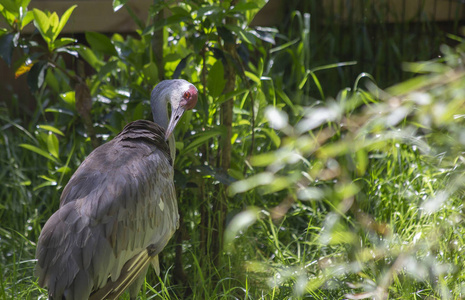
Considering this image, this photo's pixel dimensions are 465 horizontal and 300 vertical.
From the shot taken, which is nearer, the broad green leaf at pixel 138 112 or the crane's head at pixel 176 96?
the crane's head at pixel 176 96

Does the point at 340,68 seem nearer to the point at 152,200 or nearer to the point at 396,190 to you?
the point at 396,190

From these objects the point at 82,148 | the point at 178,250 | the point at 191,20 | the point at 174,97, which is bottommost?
the point at 178,250

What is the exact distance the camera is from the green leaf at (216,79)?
279cm

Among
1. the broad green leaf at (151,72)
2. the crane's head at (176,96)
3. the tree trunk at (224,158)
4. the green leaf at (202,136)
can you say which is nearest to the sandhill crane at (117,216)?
the crane's head at (176,96)

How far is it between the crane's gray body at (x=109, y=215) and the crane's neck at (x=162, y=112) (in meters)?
0.06

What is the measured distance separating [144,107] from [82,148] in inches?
26.2

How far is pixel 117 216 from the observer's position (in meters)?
2.27

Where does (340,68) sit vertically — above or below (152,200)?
below

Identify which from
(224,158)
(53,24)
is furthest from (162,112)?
(53,24)

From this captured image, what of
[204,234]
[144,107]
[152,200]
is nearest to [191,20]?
[144,107]

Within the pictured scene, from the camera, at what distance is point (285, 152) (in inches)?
55.6

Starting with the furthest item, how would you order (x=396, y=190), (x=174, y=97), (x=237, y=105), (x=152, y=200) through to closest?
1. (x=237, y=105)
2. (x=396, y=190)
3. (x=174, y=97)
4. (x=152, y=200)

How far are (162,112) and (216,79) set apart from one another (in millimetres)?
313

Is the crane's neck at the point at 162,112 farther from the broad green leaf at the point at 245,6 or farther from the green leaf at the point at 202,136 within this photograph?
the broad green leaf at the point at 245,6
